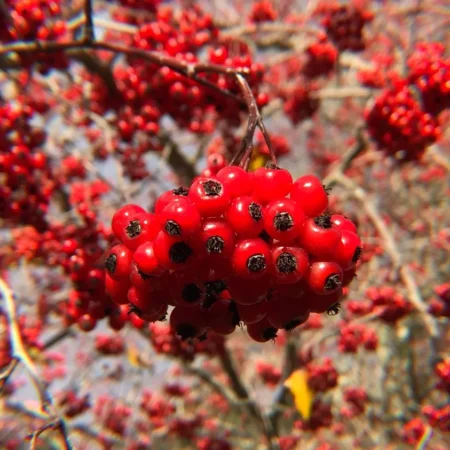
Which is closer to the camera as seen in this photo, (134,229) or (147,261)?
(147,261)

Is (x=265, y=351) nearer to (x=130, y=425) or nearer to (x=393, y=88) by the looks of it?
(x=130, y=425)

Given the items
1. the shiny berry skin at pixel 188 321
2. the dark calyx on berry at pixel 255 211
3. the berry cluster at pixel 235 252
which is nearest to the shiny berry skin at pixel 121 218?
the berry cluster at pixel 235 252

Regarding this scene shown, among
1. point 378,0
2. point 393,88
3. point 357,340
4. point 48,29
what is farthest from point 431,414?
point 378,0

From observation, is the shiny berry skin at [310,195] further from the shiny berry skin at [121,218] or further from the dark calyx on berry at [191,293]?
the shiny berry skin at [121,218]

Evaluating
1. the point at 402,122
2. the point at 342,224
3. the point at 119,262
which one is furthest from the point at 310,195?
the point at 402,122

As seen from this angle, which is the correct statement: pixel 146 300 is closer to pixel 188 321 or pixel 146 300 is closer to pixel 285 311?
pixel 188 321

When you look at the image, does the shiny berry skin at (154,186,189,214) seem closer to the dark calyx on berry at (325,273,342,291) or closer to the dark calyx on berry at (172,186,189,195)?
the dark calyx on berry at (172,186,189,195)

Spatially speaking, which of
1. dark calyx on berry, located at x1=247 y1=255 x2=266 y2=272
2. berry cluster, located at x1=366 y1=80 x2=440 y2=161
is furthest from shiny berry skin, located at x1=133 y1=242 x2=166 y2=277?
berry cluster, located at x1=366 y1=80 x2=440 y2=161
